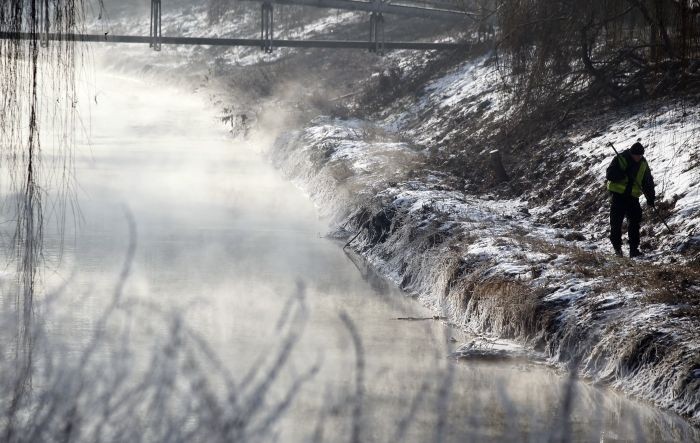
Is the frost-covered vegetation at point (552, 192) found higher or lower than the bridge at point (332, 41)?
lower

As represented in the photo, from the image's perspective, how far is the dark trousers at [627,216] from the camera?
15.4 metres

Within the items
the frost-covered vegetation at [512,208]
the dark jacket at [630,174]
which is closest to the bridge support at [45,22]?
the frost-covered vegetation at [512,208]

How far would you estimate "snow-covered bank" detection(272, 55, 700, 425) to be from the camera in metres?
11.8

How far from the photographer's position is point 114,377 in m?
12.1

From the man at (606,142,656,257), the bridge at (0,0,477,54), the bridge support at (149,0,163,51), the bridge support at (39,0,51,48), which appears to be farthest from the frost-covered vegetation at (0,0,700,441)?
the bridge support at (149,0,163,51)

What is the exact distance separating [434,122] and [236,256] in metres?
13.8

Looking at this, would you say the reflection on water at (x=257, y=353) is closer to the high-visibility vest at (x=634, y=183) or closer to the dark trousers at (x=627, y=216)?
the dark trousers at (x=627, y=216)

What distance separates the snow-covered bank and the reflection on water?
Answer: 472mm

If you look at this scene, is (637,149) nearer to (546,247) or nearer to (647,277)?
(546,247)

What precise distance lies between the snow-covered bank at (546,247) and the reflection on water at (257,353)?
0.47 metres

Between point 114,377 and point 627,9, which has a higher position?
point 627,9

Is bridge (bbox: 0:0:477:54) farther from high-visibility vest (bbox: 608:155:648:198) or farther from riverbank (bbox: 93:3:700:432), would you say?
high-visibility vest (bbox: 608:155:648:198)

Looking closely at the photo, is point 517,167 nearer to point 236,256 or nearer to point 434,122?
point 236,256

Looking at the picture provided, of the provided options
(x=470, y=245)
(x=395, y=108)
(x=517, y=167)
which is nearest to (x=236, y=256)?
(x=470, y=245)
